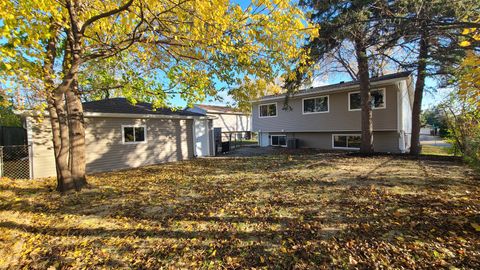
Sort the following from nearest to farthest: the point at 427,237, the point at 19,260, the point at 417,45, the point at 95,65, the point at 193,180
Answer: the point at 19,260, the point at 427,237, the point at 193,180, the point at 95,65, the point at 417,45

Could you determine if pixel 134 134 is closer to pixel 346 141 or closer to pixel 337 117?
pixel 337 117

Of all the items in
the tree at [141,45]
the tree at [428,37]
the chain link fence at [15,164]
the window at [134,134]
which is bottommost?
the chain link fence at [15,164]

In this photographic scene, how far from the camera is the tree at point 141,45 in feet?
13.5

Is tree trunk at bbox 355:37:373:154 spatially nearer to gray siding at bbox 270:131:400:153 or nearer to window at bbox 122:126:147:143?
gray siding at bbox 270:131:400:153

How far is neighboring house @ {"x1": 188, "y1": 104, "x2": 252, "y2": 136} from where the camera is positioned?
2804 centimetres

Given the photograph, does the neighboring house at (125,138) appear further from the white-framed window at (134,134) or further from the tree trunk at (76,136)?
the tree trunk at (76,136)

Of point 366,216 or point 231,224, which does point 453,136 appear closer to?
point 366,216

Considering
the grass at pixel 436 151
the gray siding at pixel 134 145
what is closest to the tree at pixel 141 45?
the gray siding at pixel 134 145

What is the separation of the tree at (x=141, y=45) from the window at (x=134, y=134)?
3.22 m

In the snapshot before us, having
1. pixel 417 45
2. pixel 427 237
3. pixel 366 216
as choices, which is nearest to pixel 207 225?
pixel 366 216

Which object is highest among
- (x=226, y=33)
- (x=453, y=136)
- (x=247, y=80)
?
(x=226, y=33)

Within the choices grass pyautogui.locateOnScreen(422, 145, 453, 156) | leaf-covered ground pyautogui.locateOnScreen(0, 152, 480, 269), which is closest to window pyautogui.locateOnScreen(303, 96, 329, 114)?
grass pyautogui.locateOnScreen(422, 145, 453, 156)

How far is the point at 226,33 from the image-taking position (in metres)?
5.06

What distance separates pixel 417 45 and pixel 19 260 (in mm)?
15099
